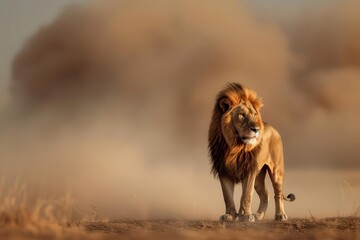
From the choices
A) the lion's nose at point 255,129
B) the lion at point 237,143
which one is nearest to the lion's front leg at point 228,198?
the lion at point 237,143

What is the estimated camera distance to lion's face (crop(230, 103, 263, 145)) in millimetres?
11305

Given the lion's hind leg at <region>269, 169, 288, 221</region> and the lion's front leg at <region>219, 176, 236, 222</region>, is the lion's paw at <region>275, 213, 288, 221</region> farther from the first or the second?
the lion's front leg at <region>219, 176, 236, 222</region>

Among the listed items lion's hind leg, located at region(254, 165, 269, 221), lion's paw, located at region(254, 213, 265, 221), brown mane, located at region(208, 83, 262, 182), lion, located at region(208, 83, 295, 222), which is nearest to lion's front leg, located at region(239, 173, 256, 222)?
lion, located at region(208, 83, 295, 222)

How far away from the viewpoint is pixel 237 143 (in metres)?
11.4

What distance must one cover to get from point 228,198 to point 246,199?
352 millimetres

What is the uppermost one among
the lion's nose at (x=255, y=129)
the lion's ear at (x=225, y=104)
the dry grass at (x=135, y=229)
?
the lion's ear at (x=225, y=104)

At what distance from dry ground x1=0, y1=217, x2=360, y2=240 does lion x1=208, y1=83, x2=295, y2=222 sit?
0.97 metres

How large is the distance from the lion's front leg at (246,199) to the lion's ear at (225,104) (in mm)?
1258

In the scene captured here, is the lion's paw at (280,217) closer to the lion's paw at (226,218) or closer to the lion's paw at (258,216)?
the lion's paw at (258,216)

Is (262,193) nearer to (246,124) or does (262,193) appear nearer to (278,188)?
(278,188)

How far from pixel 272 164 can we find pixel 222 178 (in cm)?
127

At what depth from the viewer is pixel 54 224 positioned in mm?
7391

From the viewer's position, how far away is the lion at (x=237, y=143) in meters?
11.3

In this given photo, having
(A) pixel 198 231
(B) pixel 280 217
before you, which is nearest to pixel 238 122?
(B) pixel 280 217
